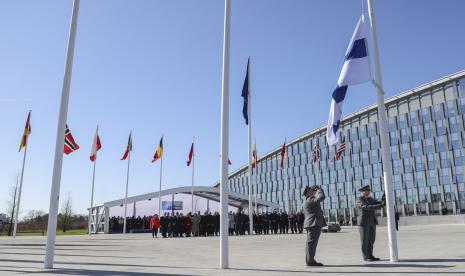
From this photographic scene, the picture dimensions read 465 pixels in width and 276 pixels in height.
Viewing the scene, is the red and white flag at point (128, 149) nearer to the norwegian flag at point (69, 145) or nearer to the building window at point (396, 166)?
the norwegian flag at point (69, 145)

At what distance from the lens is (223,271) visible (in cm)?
843

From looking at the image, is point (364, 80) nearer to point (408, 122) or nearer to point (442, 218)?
point (442, 218)

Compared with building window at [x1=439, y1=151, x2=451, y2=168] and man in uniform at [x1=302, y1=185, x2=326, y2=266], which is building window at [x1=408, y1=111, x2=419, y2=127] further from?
man in uniform at [x1=302, y1=185, x2=326, y2=266]

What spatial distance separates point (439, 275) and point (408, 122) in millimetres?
77298

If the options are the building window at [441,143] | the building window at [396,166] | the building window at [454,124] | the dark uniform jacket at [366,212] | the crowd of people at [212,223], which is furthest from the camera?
the building window at [396,166]

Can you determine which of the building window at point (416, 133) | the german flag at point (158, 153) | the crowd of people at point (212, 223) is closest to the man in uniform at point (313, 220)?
the crowd of people at point (212, 223)

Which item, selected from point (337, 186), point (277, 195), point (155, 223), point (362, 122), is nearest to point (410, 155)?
point (362, 122)

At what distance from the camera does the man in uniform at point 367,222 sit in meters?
9.71

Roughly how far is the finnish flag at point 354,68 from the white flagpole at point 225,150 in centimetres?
295

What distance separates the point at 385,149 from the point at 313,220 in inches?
93.5

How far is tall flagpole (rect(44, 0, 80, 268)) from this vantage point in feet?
30.7

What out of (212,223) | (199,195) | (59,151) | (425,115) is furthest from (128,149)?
(425,115)

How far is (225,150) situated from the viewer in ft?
31.2

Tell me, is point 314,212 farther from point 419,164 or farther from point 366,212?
point 419,164
